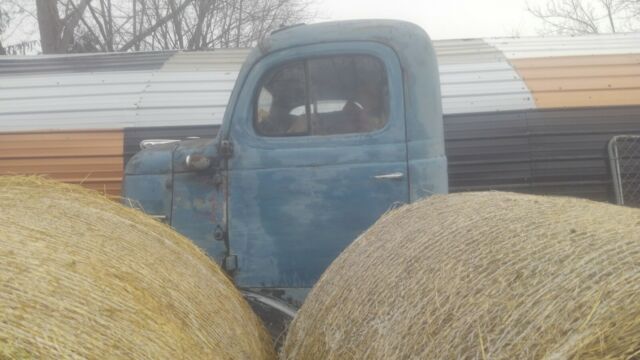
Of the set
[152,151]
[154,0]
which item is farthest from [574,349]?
[154,0]

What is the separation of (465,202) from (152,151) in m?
2.53

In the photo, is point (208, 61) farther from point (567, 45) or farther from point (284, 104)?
point (567, 45)

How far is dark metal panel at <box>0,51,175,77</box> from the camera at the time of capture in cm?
721

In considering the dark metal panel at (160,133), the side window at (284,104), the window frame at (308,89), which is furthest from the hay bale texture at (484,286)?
the dark metal panel at (160,133)

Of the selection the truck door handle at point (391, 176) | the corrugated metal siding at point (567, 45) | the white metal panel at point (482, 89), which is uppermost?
the corrugated metal siding at point (567, 45)

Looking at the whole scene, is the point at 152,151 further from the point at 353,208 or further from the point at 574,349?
the point at 574,349

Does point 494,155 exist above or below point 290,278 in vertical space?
above

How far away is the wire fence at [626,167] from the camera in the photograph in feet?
19.9

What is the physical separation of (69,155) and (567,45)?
14.6 ft

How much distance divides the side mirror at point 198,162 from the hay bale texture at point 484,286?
5.09 ft

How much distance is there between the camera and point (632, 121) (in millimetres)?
6285

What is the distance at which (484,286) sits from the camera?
2518 mm

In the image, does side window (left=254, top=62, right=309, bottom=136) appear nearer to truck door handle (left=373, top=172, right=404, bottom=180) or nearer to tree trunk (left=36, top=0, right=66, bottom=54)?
truck door handle (left=373, top=172, right=404, bottom=180)

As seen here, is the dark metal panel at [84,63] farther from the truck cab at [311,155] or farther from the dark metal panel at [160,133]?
the truck cab at [311,155]
